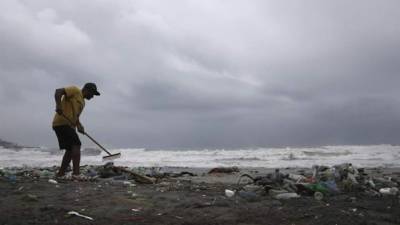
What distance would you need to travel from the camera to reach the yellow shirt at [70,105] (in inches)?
325

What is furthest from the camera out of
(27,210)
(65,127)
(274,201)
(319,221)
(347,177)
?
(65,127)

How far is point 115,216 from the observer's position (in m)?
4.84

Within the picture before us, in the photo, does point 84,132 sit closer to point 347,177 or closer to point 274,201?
point 274,201

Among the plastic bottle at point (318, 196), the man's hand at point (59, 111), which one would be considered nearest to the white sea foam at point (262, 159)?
the man's hand at point (59, 111)

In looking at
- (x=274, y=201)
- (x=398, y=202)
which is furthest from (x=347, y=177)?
(x=274, y=201)

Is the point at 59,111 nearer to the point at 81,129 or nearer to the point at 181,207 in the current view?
the point at 81,129

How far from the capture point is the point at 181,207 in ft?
17.5

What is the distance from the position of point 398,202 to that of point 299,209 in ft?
5.13

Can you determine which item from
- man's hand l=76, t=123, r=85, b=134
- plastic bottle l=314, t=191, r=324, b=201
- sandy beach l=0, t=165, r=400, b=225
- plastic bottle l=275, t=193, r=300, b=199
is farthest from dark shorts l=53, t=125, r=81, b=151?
plastic bottle l=314, t=191, r=324, b=201

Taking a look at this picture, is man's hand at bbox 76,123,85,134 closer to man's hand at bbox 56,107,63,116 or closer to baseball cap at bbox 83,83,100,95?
man's hand at bbox 56,107,63,116

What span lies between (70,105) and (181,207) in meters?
3.91

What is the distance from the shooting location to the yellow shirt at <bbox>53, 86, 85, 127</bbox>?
8250mm

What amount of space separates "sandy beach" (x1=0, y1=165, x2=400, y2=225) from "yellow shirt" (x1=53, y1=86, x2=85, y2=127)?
1.70m

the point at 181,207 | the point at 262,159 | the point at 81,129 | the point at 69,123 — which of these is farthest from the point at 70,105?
the point at 262,159
